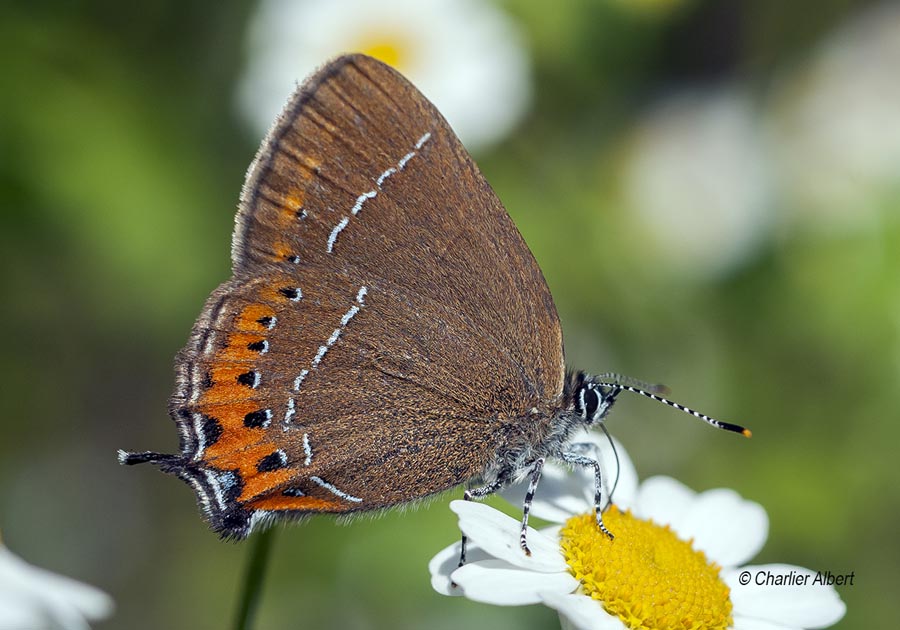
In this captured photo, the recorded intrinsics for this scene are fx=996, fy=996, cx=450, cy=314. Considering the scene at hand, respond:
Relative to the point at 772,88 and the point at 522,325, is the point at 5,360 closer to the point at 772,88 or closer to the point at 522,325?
the point at 522,325

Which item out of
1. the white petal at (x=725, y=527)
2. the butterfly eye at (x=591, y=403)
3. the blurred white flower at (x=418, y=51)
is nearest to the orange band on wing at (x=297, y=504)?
the butterfly eye at (x=591, y=403)

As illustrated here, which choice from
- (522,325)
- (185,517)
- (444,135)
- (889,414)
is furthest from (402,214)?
(185,517)

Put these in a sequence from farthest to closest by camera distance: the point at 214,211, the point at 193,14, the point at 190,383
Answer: the point at 193,14, the point at 214,211, the point at 190,383

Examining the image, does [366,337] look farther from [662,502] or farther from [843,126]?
[843,126]

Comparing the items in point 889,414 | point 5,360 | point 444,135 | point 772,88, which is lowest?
point 5,360

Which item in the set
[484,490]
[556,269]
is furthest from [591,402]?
[556,269]

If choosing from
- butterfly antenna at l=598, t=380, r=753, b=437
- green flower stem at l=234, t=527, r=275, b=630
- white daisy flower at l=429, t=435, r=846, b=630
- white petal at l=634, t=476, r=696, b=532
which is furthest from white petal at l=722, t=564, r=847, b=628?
green flower stem at l=234, t=527, r=275, b=630

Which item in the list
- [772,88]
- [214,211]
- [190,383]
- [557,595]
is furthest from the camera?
[772,88]

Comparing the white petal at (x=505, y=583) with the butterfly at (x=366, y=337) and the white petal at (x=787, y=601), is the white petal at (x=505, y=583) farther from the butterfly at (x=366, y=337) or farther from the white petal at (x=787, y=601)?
the white petal at (x=787, y=601)
